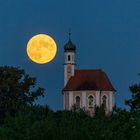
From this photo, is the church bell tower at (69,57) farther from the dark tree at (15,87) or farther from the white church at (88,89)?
the dark tree at (15,87)

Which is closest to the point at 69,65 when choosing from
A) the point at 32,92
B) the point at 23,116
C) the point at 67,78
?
the point at 67,78

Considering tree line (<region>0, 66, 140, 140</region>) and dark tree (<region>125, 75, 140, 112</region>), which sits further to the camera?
dark tree (<region>125, 75, 140, 112</region>)

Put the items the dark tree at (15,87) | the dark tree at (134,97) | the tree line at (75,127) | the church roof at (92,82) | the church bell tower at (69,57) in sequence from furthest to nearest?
1. the church bell tower at (69,57)
2. the church roof at (92,82)
3. the dark tree at (15,87)
4. the dark tree at (134,97)
5. the tree line at (75,127)

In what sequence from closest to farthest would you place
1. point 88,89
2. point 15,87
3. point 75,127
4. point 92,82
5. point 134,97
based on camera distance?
point 75,127 → point 134,97 → point 15,87 → point 92,82 → point 88,89

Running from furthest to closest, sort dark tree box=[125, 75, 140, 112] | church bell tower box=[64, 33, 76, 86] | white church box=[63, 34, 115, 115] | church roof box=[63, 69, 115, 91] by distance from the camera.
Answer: church bell tower box=[64, 33, 76, 86] → white church box=[63, 34, 115, 115] → church roof box=[63, 69, 115, 91] → dark tree box=[125, 75, 140, 112]

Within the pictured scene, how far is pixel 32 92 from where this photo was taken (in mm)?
86562

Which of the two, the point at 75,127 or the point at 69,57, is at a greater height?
the point at 69,57

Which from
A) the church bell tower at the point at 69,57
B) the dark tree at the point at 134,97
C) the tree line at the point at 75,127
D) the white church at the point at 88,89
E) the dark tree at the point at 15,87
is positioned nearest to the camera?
the tree line at the point at 75,127

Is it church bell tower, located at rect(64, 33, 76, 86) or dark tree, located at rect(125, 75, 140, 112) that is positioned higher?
church bell tower, located at rect(64, 33, 76, 86)

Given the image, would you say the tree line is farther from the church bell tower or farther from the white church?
the church bell tower

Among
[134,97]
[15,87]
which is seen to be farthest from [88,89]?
[134,97]

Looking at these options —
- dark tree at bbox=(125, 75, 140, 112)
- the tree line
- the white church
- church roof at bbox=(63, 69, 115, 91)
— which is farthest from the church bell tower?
the tree line

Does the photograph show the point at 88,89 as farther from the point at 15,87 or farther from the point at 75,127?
the point at 75,127

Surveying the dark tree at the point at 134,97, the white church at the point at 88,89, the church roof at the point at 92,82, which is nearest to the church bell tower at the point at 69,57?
the white church at the point at 88,89
